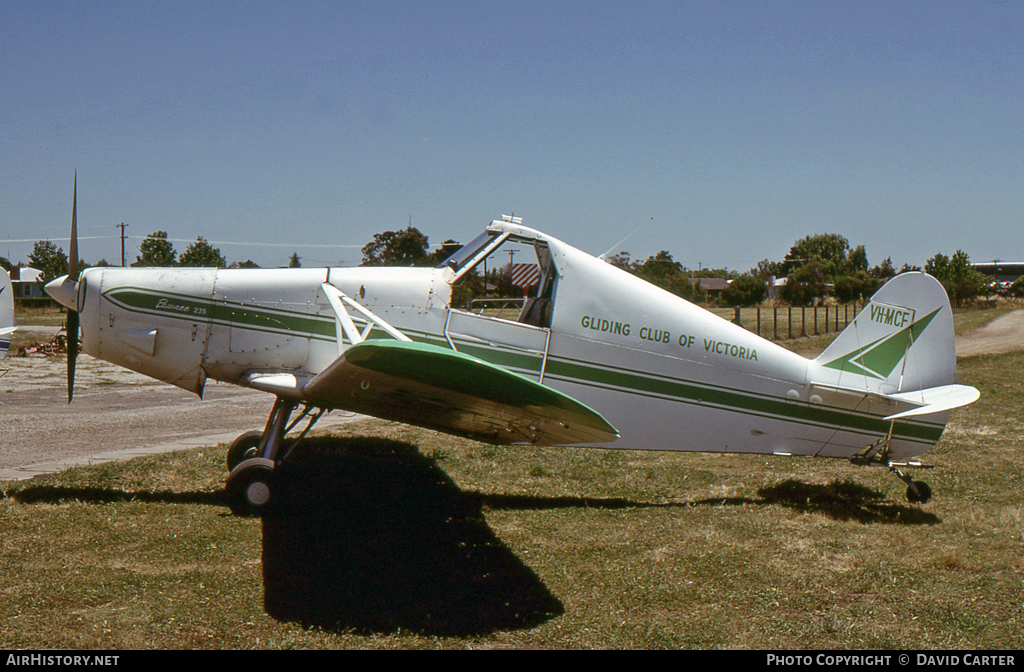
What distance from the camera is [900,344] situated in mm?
7137

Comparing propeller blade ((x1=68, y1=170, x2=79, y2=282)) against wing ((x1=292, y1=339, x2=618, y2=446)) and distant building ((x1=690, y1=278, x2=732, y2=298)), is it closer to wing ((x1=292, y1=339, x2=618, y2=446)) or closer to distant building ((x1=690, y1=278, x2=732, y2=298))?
wing ((x1=292, y1=339, x2=618, y2=446))

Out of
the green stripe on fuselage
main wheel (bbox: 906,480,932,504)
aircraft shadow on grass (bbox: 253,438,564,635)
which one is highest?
the green stripe on fuselage

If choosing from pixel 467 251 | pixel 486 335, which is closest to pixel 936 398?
pixel 486 335

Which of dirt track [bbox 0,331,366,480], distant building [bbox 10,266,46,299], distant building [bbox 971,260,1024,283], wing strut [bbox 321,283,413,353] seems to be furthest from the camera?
distant building [bbox 971,260,1024,283]

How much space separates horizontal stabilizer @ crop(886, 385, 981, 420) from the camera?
258 inches

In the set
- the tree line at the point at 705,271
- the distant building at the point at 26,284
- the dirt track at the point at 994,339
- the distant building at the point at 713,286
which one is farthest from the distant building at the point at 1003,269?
the distant building at the point at 26,284

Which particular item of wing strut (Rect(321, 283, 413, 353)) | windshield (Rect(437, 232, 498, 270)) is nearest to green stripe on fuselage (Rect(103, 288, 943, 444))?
wing strut (Rect(321, 283, 413, 353))

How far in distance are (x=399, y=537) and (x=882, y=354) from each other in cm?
515

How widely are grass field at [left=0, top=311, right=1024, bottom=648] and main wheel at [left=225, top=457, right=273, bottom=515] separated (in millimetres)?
154

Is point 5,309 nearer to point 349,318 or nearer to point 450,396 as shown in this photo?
point 349,318

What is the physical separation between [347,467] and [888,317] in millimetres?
6158

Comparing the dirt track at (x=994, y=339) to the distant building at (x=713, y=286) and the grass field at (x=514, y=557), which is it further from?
the distant building at (x=713, y=286)
